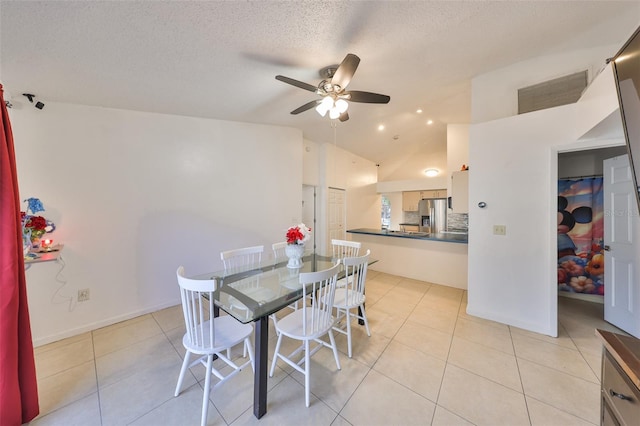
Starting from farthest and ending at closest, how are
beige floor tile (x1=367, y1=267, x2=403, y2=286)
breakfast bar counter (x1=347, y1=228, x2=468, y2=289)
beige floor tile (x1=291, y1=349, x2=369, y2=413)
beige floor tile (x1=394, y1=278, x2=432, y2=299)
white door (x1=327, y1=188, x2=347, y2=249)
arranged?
white door (x1=327, y1=188, x2=347, y2=249) < beige floor tile (x1=367, y1=267, x2=403, y2=286) < breakfast bar counter (x1=347, y1=228, x2=468, y2=289) < beige floor tile (x1=394, y1=278, x2=432, y2=299) < beige floor tile (x1=291, y1=349, x2=369, y2=413)

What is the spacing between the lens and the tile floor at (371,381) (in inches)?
55.9

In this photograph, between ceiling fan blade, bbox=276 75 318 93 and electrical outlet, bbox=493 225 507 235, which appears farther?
electrical outlet, bbox=493 225 507 235

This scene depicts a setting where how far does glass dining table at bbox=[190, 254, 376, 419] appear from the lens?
1416mm

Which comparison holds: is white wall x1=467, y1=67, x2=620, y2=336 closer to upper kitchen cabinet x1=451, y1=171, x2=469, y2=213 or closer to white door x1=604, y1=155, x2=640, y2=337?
white door x1=604, y1=155, x2=640, y2=337

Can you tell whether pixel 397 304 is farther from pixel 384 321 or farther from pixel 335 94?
pixel 335 94

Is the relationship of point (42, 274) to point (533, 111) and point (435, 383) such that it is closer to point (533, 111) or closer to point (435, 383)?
point (435, 383)

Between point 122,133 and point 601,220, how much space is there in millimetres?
6230

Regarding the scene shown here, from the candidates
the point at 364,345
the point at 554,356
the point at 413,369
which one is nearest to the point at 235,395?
the point at 364,345

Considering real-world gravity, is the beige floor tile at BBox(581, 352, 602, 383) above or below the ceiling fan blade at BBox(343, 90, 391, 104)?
below

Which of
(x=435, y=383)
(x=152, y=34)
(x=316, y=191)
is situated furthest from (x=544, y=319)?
(x=152, y=34)

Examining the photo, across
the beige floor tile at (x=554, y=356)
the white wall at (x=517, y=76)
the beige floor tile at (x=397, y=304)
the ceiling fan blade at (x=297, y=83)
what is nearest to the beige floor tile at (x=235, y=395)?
the beige floor tile at (x=397, y=304)

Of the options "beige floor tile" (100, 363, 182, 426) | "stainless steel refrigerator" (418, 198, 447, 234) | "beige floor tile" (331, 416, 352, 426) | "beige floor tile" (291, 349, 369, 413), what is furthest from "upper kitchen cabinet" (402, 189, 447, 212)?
"beige floor tile" (100, 363, 182, 426)

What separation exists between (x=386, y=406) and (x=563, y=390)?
53.6 inches

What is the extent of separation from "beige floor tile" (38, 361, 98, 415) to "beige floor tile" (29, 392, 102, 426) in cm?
5
